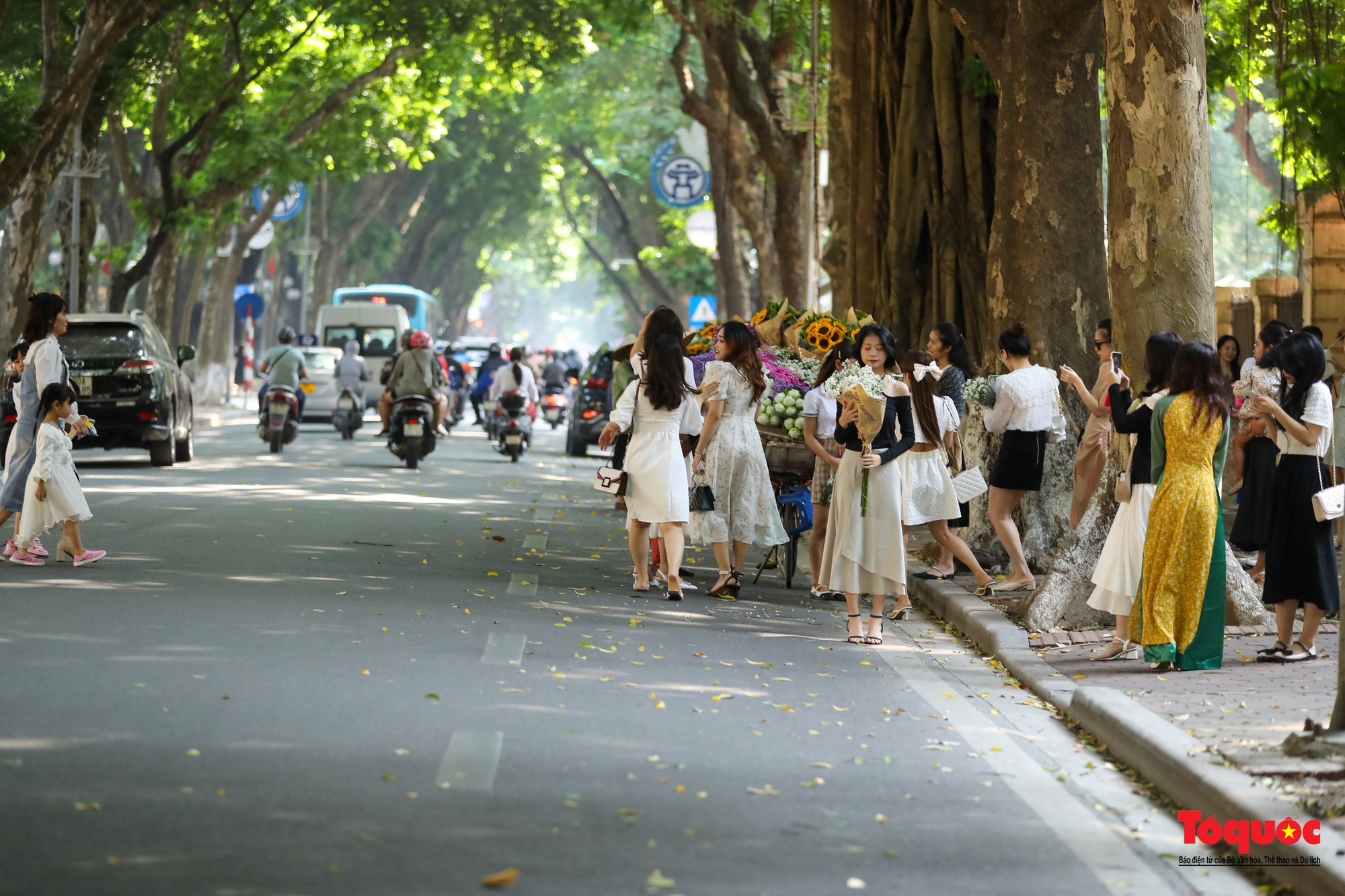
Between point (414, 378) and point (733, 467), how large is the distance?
416 inches

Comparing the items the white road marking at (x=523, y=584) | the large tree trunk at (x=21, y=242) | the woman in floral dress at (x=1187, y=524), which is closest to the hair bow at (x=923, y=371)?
the woman in floral dress at (x=1187, y=524)

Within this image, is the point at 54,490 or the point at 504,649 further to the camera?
the point at 54,490

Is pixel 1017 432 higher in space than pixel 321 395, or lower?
lower

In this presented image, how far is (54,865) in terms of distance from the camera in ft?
15.0

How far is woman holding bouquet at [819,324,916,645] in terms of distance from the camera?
945 centimetres

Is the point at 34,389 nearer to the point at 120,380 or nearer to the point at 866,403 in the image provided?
the point at 866,403

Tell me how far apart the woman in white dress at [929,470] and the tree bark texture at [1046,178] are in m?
1.48

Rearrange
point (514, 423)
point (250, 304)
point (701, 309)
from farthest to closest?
point (250, 304)
point (701, 309)
point (514, 423)

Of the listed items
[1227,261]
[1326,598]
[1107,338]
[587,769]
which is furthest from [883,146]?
[1227,261]

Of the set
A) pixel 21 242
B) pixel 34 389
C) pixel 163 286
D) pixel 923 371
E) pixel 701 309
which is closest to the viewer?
pixel 923 371

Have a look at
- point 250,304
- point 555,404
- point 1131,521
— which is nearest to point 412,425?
point 555,404

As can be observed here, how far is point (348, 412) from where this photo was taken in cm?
2805

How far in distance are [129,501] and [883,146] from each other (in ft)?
24.9

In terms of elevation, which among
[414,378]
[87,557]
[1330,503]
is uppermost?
[414,378]
